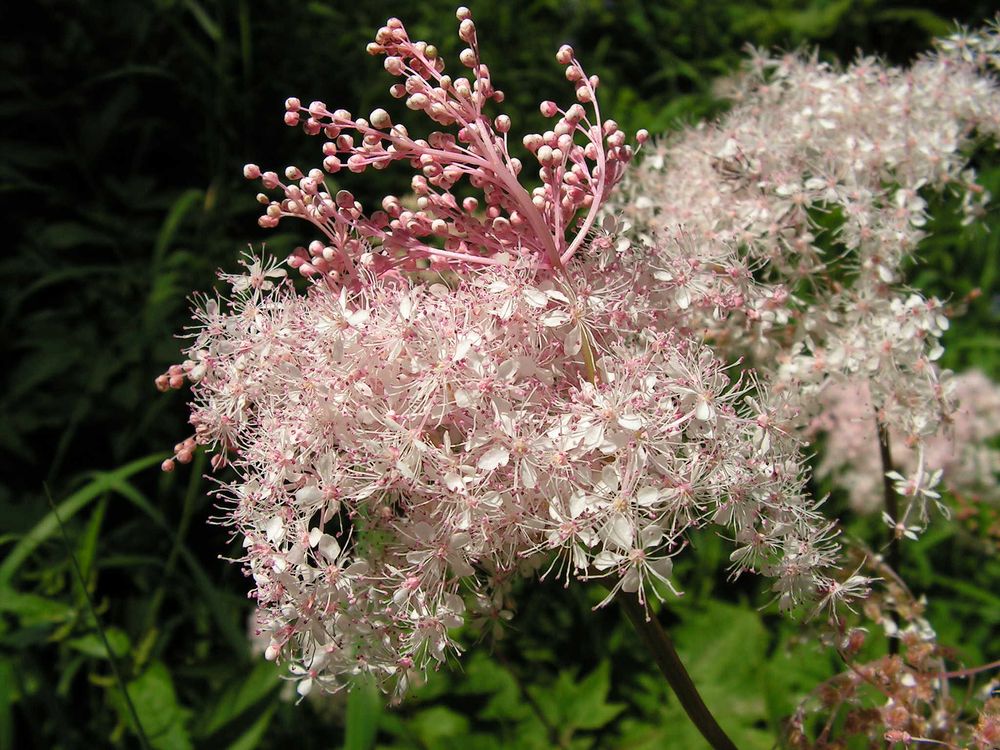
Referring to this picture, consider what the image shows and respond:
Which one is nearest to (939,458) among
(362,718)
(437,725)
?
(437,725)

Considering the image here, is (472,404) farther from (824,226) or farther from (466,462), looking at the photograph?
(824,226)

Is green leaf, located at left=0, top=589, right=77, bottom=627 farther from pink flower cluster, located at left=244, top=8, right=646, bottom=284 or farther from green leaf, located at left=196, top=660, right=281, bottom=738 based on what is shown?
pink flower cluster, located at left=244, top=8, right=646, bottom=284

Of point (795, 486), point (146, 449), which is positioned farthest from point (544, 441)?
point (146, 449)

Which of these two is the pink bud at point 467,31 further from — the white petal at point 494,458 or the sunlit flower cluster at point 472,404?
the white petal at point 494,458

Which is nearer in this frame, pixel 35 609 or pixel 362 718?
pixel 362 718

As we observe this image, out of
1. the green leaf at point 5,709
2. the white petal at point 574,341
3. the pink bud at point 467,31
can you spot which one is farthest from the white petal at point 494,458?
the green leaf at point 5,709

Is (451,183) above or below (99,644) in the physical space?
above

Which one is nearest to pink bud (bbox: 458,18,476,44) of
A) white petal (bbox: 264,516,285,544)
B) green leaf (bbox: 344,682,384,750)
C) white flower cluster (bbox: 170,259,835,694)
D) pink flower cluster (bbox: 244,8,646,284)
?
pink flower cluster (bbox: 244,8,646,284)
